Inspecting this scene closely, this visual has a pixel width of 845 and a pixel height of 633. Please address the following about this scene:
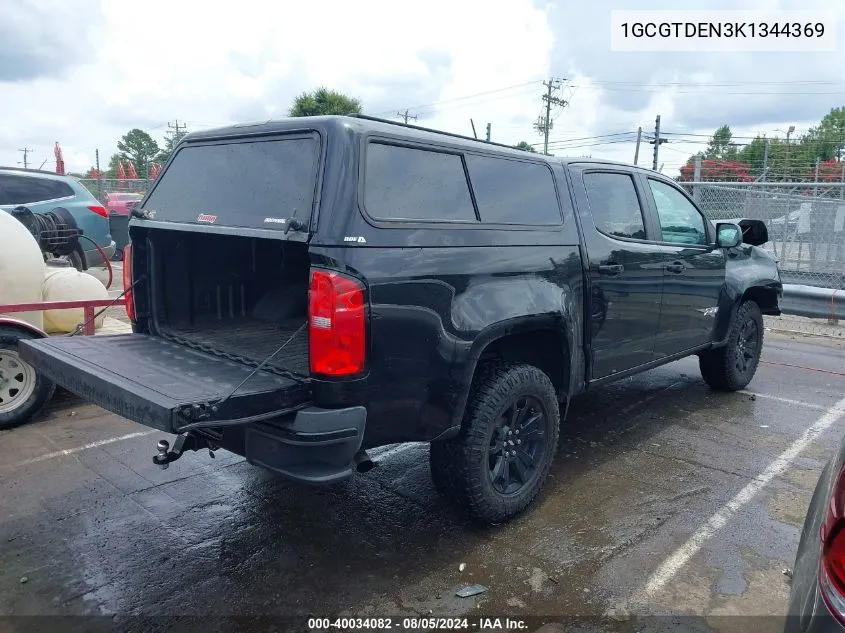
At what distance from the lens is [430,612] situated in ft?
9.52

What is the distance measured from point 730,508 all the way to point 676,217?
2.22m

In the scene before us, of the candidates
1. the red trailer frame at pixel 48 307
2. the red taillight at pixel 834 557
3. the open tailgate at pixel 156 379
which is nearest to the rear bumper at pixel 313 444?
the open tailgate at pixel 156 379

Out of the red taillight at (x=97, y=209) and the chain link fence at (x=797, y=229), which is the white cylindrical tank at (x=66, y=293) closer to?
the red taillight at (x=97, y=209)

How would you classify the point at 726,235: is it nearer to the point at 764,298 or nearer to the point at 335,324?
the point at 764,298

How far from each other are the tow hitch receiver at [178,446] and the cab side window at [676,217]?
3455 mm

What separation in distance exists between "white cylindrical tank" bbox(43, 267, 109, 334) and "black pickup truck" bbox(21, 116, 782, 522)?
75.1 inches

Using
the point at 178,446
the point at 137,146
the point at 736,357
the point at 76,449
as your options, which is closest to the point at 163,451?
the point at 178,446

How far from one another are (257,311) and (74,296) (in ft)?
6.80

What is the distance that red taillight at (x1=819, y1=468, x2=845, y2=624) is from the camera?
162 centimetres

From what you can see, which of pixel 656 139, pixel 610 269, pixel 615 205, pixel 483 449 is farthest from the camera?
pixel 656 139

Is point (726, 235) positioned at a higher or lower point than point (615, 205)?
lower

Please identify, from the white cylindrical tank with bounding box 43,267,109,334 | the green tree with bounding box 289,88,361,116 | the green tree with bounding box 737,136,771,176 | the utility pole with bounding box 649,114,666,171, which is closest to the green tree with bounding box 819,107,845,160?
the green tree with bounding box 737,136,771,176

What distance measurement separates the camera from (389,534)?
3.55 m

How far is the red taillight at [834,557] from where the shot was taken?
1.62 meters
